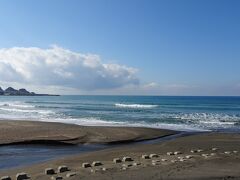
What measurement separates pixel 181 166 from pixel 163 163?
84cm

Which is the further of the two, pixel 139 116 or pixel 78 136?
pixel 139 116

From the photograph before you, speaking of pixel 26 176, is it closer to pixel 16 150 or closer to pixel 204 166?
pixel 204 166

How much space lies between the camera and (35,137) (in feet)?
77.6

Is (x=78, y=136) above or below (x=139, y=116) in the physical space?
below

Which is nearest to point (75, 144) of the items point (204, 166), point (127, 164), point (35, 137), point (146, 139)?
point (35, 137)

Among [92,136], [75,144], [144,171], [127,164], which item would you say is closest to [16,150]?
[75,144]

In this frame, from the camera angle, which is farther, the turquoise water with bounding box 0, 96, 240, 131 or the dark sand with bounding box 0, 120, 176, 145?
the turquoise water with bounding box 0, 96, 240, 131

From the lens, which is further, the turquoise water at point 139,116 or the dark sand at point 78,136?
the turquoise water at point 139,116

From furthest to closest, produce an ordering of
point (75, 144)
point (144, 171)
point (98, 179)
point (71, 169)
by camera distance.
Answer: point (75, 144), point (71, 169), point (144, 171), point (98, 179)

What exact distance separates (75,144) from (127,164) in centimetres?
956

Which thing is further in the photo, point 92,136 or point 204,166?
point 92,136

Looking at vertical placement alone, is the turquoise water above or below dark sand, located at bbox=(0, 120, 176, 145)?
above

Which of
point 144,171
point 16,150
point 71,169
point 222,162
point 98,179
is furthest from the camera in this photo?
point 16,150

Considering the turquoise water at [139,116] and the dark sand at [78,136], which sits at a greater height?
the turquoise water at [139,116]
